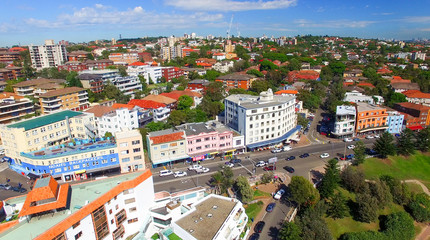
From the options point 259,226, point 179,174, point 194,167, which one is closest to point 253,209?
point 259,226

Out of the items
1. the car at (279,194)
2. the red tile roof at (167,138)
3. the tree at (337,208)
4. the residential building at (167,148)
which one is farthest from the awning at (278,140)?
the tree at (337,208)

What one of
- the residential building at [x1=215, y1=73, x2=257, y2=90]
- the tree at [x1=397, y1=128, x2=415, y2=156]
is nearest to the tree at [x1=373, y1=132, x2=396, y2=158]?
the tree at [x1=397, y1=128, x2=415, y2=156]

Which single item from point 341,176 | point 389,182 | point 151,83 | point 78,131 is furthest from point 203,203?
point 151,83

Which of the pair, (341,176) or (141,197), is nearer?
(141,197)

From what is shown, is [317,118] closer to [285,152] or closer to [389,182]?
[285,152]

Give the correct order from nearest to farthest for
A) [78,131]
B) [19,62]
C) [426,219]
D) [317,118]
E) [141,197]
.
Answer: [141,197] < [426,219] < [78,131] < [317,118] < [19,62]

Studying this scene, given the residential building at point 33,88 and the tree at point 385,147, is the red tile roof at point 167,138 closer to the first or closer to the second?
the tree at point 385,147

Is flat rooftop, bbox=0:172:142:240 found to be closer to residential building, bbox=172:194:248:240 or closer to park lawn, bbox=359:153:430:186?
residential building, bbox=172:194:248:240
